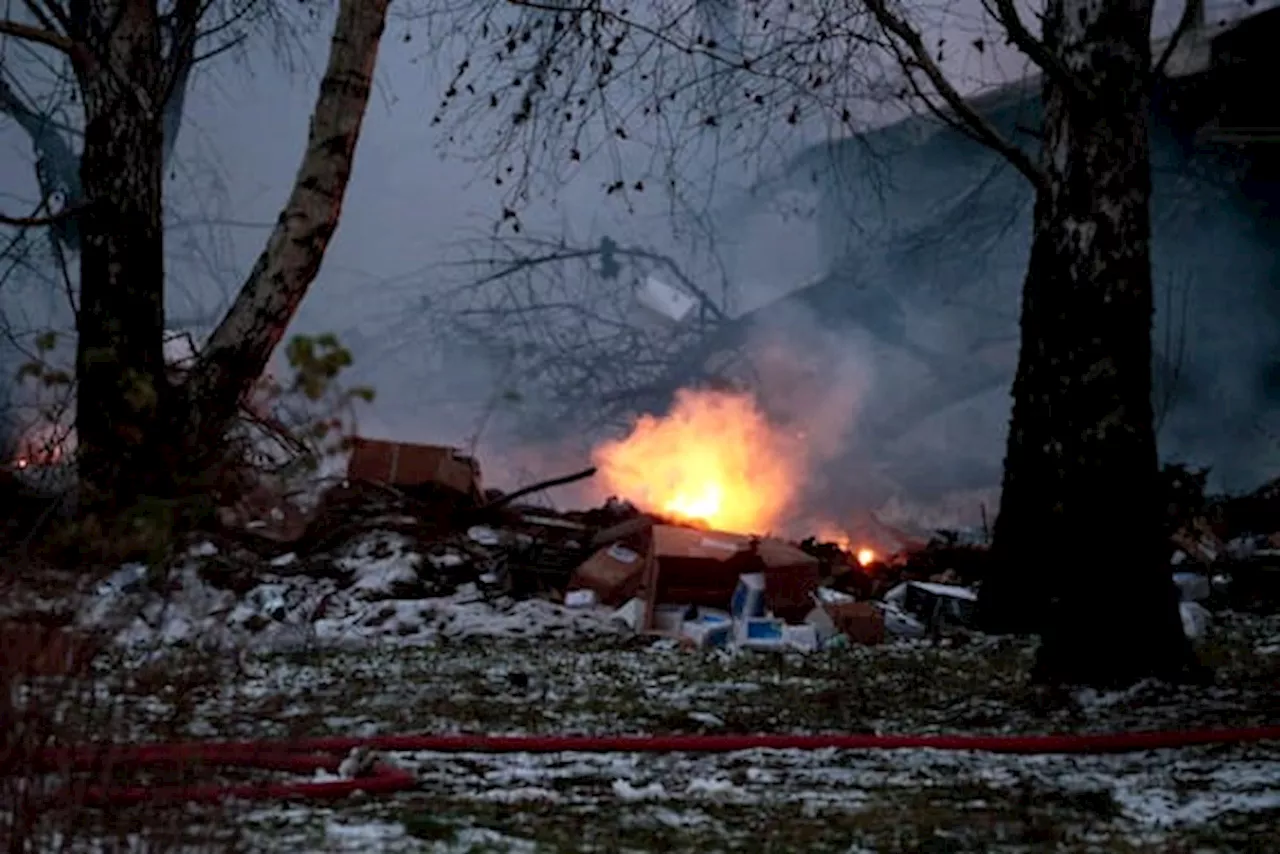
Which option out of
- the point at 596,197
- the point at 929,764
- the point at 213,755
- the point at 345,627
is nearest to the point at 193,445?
the point at 345,627

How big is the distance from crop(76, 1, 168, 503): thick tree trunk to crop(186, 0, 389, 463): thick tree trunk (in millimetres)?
336

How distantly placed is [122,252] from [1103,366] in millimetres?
5710

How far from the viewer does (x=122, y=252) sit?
7.89 m

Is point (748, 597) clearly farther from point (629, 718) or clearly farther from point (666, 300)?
point (666, 300)

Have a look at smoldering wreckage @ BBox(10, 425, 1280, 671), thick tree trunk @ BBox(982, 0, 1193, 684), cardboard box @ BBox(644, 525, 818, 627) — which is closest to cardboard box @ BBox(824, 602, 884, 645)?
A: smoldering wreckage @ BBox(10, 425, 1280, 671)

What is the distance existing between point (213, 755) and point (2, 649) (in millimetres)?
1076

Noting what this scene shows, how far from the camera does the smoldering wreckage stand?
695cm

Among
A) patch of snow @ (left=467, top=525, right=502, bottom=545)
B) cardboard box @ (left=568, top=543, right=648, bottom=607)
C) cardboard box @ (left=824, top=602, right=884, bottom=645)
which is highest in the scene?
patch of snow @ (left=467, top=525, right=502, bottom=545)

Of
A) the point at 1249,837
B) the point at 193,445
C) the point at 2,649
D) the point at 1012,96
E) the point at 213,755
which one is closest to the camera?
the point at 2,649

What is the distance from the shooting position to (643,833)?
301 cm

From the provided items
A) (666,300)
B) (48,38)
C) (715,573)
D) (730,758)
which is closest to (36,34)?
(48,38)

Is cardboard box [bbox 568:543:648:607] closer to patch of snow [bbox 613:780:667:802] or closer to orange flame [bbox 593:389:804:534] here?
patch of snow [bbox 613:780:667:802]

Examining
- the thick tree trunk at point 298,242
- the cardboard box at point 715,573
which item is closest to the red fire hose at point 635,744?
the cardboard box at point 715,573

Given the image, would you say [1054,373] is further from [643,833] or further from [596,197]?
[596,197]
